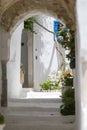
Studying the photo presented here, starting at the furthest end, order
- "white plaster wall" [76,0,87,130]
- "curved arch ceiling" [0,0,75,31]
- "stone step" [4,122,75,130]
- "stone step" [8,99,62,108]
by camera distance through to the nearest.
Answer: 1. "stone step" [8,99,62,108]
2. "curved arch ceiling" [0,0,75,31]
3. "stone step" [4,122,75,130]
4. "white plaster wall" [76,0,87,130]

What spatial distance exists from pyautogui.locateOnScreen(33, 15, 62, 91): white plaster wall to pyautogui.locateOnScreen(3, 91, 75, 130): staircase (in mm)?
4622

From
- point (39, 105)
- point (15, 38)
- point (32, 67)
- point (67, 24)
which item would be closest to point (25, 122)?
point (39, 105)

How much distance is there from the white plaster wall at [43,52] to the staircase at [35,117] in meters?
4.62

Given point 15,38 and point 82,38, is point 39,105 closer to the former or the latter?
point 15,38

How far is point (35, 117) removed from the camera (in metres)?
7.75

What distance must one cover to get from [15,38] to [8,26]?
1.75m

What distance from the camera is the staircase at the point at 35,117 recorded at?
717cm

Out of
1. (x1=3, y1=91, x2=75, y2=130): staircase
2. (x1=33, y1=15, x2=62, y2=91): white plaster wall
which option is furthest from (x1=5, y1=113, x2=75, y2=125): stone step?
(x1=33, y1=15, x2=62, y2=91): white plaster wall

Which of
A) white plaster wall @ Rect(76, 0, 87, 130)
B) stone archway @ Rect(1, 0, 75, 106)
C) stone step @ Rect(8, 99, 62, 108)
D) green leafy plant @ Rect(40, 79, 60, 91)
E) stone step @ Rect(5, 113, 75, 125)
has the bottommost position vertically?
stone step @ Rect(5, 113, 75, 125)

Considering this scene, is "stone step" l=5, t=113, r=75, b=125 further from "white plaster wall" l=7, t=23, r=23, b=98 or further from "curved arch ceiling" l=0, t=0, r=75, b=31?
"white plaster wall" l=7, t=23, r=23, b=98

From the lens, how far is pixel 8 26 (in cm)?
902

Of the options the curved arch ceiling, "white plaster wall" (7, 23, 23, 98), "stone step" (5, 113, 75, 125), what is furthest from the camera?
"white plaster wall" (7, 23, 23, 98)

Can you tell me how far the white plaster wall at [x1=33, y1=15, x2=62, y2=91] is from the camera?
13906 millimetres

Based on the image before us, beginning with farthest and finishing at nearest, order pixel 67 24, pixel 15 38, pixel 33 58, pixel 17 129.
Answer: pixel 33 58 < pixel 15 38 < pixel 67 24 < pixel 17 129
